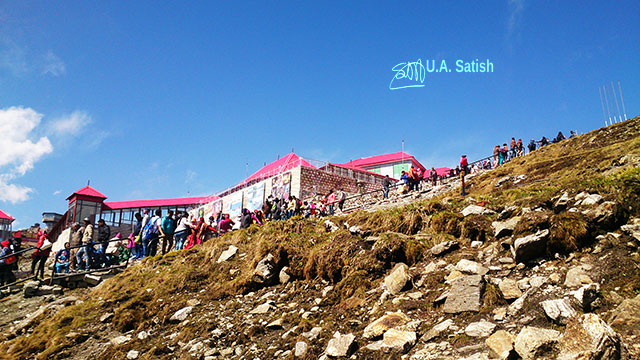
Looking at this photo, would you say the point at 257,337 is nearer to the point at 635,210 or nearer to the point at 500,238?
the point at 500,238

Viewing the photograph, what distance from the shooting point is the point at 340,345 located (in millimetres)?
4973

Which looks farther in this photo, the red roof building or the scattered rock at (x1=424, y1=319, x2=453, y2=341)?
the red roof building

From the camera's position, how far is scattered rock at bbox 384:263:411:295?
5986 millimetres

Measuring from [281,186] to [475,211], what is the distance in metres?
26.8

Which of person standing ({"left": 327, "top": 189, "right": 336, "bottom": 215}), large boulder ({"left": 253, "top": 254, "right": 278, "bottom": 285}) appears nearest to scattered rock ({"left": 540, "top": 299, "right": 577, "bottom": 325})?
large boulder ({"left": 253, "top": 254, "right": 278, "bottom": 285})

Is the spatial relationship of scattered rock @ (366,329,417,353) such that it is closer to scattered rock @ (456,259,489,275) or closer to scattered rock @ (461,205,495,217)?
scattered rock @ (456,259,489,275)

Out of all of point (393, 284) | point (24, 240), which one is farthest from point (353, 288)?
point (24, 240)

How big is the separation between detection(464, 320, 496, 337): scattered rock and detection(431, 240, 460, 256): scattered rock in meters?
2.13

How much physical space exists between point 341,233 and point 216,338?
10.8 feet

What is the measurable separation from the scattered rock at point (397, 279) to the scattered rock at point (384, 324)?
2.56ft

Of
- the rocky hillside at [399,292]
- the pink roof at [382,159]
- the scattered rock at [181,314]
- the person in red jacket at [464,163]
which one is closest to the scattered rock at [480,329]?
the rocky hillside at [399,292]

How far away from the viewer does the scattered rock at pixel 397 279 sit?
5.99 m

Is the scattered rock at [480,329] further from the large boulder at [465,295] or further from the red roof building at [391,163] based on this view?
the red roof building at [391,163]

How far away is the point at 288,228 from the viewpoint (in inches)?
410
